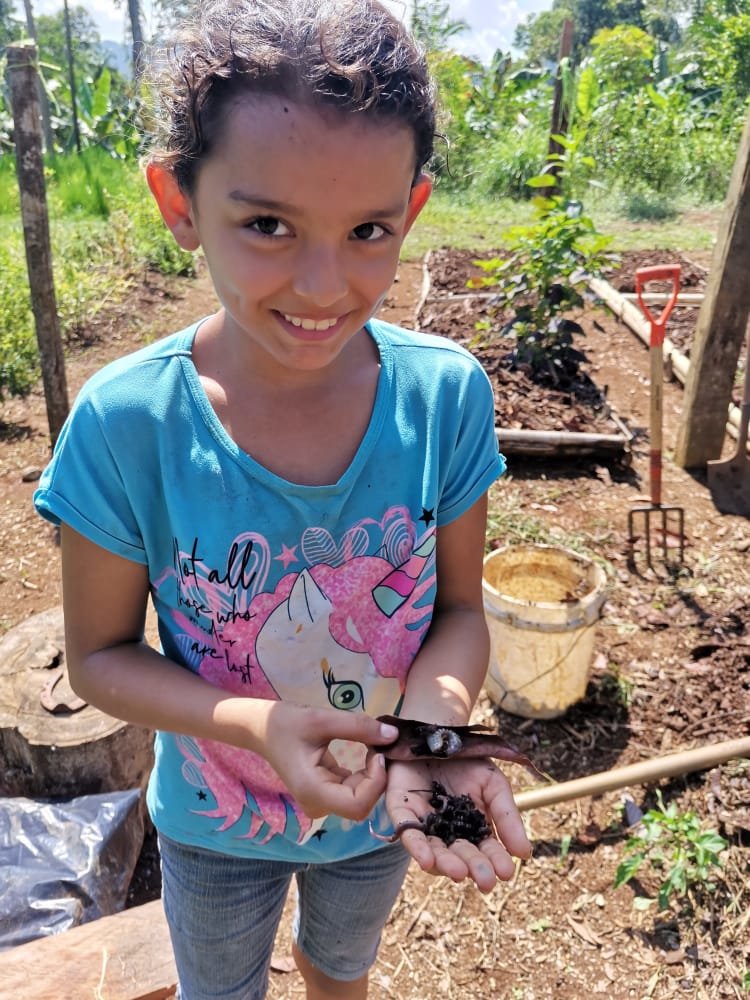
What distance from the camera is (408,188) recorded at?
108 centimetres

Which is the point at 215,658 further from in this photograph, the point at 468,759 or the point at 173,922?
the point at 173,922

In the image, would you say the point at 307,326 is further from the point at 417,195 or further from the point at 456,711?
the point at 456,711

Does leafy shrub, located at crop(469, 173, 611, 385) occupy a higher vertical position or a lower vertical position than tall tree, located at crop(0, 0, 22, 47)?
lower

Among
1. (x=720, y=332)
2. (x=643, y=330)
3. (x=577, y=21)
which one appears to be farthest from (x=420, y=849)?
(x=577, y=21)

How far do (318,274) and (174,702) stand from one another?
67 cm

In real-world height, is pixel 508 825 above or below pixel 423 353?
below

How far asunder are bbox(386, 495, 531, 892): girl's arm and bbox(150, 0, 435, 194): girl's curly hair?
0.67 m

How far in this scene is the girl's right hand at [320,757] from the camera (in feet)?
3.52

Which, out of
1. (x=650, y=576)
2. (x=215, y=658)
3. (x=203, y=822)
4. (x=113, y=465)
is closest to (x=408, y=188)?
(x=113, y=465)

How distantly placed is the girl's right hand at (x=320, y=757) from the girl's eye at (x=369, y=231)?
65 cm

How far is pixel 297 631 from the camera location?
1273 mm

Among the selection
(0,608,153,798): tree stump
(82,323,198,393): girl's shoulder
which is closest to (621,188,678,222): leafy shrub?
(0,608,153,798): tree stump

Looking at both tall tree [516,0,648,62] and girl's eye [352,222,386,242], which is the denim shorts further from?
tall tree [516,0,648,62]

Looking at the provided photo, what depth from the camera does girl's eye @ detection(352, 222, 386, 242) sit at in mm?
1049
